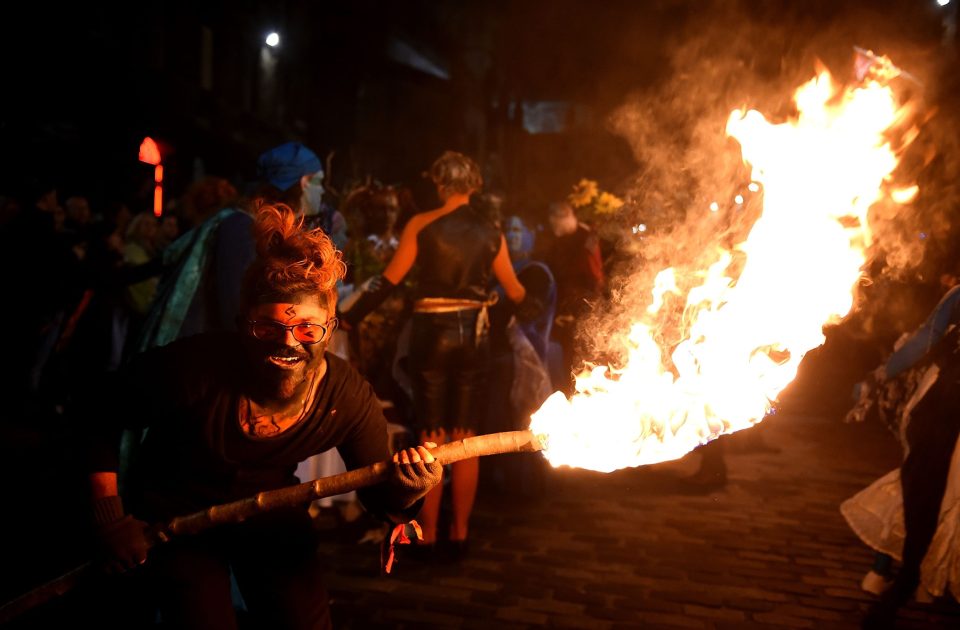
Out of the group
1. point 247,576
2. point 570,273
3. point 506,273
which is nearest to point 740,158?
point 570,273

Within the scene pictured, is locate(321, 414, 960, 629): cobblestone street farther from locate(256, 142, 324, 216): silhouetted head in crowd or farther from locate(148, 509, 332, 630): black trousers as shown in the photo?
locate(256, 142, 324, 216): silhouetted head in crowd

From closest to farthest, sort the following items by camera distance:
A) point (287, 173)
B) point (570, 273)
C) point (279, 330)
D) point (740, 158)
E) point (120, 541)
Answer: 1. point (120, 541)
2. point (279, 330)
3. point (287, 173)
4. point (740, 158)
5. point (570, 273)

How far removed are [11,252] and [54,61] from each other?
10.7 meters

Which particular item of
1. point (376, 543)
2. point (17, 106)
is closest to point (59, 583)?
point (376, 543)

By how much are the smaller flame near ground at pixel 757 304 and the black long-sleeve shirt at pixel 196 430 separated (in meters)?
0.88

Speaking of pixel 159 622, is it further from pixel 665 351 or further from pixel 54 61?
pixel 54 61

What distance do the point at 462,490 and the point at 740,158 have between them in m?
3.50

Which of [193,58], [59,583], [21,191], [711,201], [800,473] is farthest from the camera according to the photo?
[193,58]

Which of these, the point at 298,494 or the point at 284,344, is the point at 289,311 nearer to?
the point at 284,344

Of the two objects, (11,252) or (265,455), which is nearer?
(265,455)

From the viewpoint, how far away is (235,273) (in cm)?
401

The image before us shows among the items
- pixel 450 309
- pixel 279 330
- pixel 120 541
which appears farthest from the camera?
pixel 450 309

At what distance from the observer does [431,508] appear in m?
5.22

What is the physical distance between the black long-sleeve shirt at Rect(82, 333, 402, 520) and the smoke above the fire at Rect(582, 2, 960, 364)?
1835 millimetres
